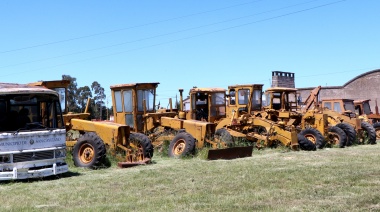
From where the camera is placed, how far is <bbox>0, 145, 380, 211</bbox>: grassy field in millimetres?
7375

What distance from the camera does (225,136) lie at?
16.9 m

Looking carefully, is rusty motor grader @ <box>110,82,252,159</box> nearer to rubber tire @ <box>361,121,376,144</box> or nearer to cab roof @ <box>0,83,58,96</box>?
cab roof @ <box>0,83,58,96</box>

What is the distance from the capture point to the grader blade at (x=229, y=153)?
Answer: 14188mm

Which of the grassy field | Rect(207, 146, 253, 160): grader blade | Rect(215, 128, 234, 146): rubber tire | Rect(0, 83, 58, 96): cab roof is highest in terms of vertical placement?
Rect(0, 83, 58, 96): cab roof

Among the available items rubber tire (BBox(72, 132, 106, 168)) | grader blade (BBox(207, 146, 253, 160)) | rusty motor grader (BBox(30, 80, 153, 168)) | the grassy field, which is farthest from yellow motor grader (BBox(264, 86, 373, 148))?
rubber tire (BBox(72, 132, 106, 168))

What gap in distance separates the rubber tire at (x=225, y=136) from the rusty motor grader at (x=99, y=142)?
3.56 meters

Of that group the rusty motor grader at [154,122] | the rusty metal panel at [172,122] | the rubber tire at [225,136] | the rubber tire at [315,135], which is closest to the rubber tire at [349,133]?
the rubber tire at [315,135]

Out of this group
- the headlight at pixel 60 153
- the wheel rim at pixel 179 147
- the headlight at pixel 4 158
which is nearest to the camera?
the headlight at pixel 4 158

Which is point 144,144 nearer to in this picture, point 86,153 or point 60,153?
point 86,153

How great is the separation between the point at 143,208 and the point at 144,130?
30.9 ft

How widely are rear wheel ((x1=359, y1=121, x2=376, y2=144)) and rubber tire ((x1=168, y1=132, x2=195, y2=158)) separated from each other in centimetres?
916

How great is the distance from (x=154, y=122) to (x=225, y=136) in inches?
95.4

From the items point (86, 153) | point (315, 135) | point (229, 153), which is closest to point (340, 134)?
point (315, 135)

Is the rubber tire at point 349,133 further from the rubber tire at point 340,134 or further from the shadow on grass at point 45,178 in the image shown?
the shadow on grass at point 45,178
